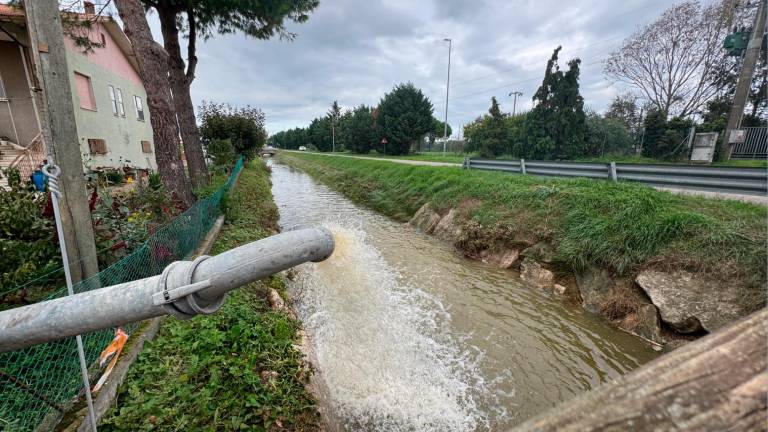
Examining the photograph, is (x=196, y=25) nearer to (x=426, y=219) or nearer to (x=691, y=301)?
(x=426, y=219)

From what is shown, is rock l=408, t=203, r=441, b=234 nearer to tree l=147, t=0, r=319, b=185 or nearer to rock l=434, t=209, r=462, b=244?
rock l=434, t=209, r=462, b=244

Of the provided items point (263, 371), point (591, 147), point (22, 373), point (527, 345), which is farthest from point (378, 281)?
point (591, 147)

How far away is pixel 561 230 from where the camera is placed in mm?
6406

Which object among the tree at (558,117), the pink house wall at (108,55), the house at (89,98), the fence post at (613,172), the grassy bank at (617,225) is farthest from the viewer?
the tree at (558,117)

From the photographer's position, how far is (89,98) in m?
13.3

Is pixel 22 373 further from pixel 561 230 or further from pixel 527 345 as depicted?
pixel 561 230

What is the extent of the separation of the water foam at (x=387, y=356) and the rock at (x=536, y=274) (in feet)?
6.85

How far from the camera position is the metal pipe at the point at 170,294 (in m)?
1.03

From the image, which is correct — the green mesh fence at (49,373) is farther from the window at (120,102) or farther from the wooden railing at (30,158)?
the window at (120,102)

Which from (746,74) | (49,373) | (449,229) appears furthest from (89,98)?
(746,74)

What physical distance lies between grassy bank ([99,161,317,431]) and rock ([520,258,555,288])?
4771mm

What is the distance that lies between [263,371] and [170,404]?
84cm

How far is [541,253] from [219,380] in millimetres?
6125

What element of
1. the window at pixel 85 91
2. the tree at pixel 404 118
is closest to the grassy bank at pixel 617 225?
the window at pixel 85 91
